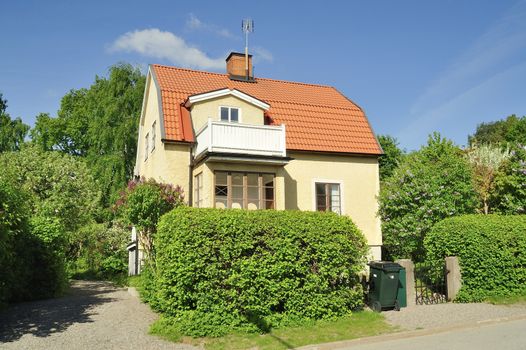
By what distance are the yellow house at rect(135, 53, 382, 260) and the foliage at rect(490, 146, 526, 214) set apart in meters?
5.93

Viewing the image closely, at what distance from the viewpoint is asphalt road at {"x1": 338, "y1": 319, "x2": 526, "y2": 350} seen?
874 centimetres

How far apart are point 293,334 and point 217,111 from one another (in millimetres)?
10349

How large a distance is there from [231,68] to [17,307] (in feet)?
47.9

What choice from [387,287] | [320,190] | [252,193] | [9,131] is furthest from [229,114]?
[9,131]

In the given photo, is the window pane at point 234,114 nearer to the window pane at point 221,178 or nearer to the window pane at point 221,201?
the window pane at point 221,178

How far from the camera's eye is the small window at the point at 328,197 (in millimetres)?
18906

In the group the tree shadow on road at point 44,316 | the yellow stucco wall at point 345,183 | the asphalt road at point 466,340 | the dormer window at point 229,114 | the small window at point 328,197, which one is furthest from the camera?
the small window at point 328,197

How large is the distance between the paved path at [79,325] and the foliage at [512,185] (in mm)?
16321

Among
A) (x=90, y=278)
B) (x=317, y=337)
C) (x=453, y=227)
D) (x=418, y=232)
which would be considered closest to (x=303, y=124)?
(x=418, y=232)

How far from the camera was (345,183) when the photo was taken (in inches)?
762

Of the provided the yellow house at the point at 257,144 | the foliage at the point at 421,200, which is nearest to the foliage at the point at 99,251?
the yellow house at the point at 257,144

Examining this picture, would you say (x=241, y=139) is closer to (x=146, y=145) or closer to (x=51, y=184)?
(x=146, y=145)

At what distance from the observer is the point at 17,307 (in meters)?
12.2

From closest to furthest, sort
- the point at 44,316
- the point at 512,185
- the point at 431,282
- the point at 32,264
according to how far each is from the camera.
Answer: the point at 44,316
the point at 32,264
the point at 431,282
the point at 512,185
